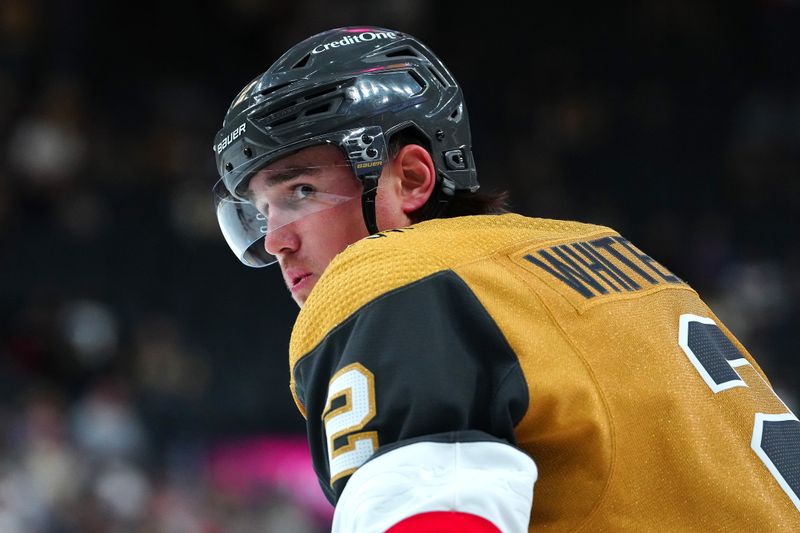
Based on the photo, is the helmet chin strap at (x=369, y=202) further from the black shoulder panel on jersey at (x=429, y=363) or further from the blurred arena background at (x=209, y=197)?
the blurred arena background at (x=209, y=197)

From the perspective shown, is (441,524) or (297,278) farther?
(297,278)

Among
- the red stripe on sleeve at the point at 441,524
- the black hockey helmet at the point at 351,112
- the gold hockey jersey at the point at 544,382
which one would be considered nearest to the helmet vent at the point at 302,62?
the black hockey helmet at the point at 351,112

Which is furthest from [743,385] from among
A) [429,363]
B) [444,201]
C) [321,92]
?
[321,92]

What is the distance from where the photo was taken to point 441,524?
1.34 metres

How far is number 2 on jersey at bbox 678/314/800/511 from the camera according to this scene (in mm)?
1737

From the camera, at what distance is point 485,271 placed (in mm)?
1624

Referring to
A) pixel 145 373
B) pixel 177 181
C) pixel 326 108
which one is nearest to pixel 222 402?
pixel 145 373

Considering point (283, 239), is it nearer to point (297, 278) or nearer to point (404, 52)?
point (297, 278)

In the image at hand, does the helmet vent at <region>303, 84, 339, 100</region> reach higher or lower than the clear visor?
higher

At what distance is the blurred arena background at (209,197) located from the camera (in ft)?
21.8

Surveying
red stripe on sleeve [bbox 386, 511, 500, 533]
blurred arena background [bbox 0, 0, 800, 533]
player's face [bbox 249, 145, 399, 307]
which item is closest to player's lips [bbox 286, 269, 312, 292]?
player's face [bbox 249, 145, 399, 307]

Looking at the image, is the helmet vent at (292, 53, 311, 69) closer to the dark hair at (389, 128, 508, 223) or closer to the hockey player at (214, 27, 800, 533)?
the dark hair at (389, 128, 508, 223)

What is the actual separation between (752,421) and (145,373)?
605 cm

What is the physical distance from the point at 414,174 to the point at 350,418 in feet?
2.76
